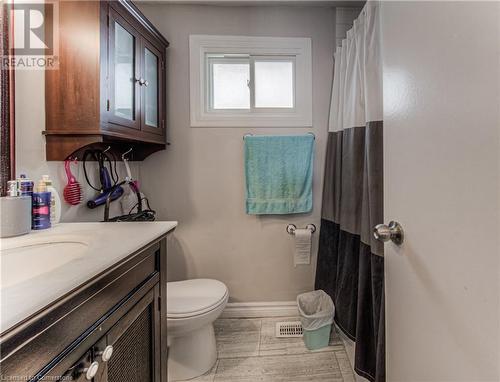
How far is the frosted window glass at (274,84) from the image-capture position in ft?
6.70

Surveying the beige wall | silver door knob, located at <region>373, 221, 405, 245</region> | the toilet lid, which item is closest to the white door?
silver door knob, located at <region>373, 221, 405, 245</region>

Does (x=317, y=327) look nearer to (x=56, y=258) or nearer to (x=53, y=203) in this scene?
(x=56, y=258)

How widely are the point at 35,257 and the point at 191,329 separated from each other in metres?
0.83

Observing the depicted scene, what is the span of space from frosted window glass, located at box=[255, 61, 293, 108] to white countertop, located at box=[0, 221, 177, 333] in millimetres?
1368

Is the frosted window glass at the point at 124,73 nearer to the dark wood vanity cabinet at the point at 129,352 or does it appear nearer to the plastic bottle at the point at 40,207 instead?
the plastic bottle at the point at 40,207

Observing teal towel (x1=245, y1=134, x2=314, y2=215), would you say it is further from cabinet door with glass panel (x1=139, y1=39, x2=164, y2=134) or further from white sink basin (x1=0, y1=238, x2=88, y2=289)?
white sink basin (x1=0, y1=238, x2=88, y2=289)

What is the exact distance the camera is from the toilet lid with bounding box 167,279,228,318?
1.33 meters

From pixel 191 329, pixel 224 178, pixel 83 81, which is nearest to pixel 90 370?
pixel 191 329

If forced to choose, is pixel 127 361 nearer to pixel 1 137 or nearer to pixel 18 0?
pixel 1 137

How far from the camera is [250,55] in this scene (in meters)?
1.99

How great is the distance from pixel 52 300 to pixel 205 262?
1.56 metres

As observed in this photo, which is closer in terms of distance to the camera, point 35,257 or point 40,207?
point 35,257

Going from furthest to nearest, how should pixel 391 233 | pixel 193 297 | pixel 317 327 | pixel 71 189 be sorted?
pixel 317 327 → pixel 193 297 → pixel 71 189 → pixel 391 233

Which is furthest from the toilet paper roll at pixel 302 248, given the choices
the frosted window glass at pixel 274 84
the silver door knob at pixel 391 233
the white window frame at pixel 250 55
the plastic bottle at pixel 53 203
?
the plastic bottle at pixel 53 203
